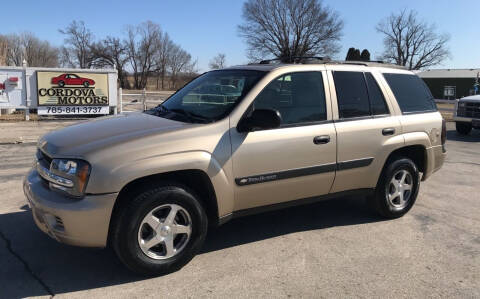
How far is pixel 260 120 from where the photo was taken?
12.1ft

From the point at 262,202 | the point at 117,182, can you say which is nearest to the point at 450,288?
the point at 262,202

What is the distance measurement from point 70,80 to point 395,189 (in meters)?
12.6

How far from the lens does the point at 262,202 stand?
401cm

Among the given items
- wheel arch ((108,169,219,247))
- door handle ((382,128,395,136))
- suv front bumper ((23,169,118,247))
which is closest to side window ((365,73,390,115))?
door handle ((382,128,395,136))

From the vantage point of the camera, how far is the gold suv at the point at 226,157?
3244 mm

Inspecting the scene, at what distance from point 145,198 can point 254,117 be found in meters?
1.19

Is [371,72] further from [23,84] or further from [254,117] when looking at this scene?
[23,84]

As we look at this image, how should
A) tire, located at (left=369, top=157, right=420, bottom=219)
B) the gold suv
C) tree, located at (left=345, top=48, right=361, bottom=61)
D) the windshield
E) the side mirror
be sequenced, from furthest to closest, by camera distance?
tree, located at (left=345, top=48, right=361, bottom=61) < tire, located at (left=369, top=157, right=420, bottom=219) < the windshield < the side mirror < the gold suv

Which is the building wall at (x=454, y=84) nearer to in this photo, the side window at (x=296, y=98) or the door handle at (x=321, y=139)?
the side window at (x=296, y=98)

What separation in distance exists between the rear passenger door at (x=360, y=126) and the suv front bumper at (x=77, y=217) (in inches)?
95.3

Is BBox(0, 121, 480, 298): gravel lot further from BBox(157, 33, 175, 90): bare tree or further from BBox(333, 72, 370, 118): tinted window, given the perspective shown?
BBox(157, 33, 175, 90): bare tree

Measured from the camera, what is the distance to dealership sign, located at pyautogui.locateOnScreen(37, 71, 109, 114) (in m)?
14.2

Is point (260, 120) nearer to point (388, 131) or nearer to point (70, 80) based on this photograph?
point (388, 131)

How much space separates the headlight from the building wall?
6124 cm
